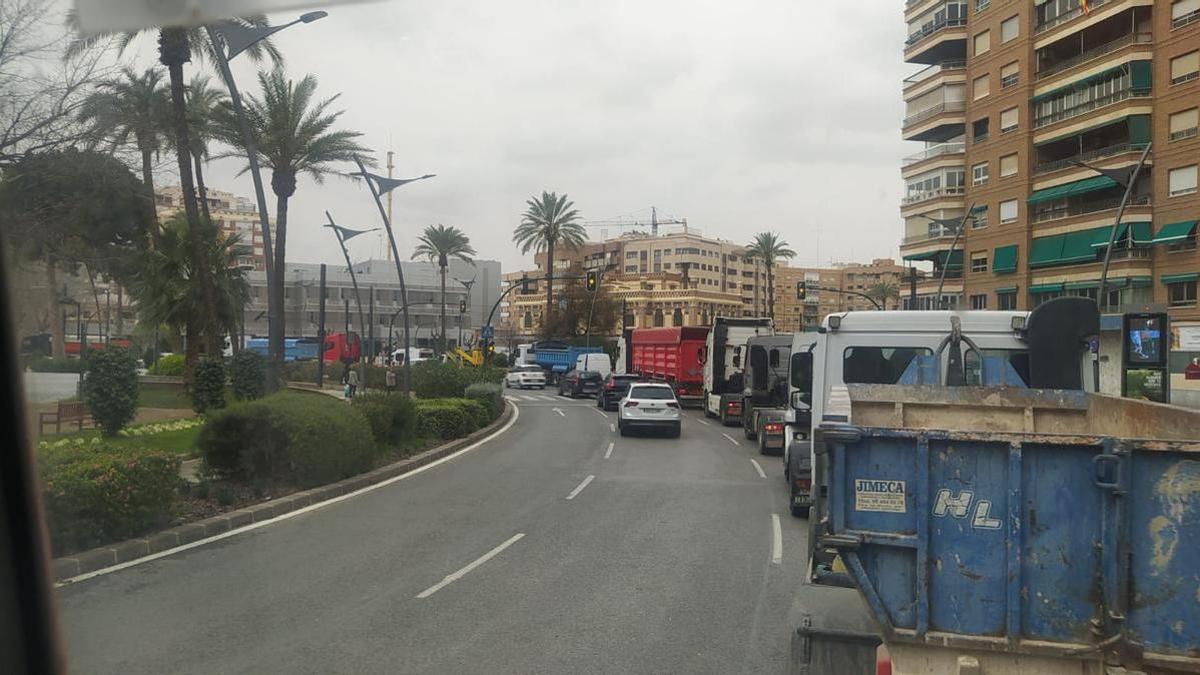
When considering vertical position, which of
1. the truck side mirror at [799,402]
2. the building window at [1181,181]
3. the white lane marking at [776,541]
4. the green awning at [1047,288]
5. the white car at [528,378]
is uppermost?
the building window at [1181,181]

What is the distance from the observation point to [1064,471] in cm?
421

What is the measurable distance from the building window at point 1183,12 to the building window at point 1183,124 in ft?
12.0

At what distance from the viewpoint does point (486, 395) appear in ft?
96.4

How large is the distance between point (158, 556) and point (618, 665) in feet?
19.1

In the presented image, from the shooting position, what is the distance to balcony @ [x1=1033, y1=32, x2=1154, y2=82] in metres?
41.1

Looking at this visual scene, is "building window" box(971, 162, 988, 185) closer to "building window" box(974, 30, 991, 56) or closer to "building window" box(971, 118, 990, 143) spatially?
"building window" box(971, 118, 990, 143)

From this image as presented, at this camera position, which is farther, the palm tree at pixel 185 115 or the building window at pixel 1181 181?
the building window at pixel 1181 181

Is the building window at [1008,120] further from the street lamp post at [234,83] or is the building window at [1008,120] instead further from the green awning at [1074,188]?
the street lamp post at [234,83]

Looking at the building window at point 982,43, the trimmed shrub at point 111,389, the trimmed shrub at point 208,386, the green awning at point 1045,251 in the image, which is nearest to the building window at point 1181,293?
the green awning at point 1045,251

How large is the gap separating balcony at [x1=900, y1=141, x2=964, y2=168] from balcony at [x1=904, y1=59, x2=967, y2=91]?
153 inches

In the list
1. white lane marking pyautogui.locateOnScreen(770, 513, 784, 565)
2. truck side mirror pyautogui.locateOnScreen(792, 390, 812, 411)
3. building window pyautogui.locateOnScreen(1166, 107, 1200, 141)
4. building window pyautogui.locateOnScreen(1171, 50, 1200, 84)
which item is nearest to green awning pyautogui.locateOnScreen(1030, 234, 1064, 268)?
building window pyautogui.locateOnScreen(1166, 107, 1200, 141)

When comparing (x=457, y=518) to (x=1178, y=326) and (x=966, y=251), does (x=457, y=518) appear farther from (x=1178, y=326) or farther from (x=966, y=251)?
(x=966, y=251)

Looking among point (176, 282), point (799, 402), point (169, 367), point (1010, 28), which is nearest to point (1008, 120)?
point (1010, 28)

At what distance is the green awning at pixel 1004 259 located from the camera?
4741cm
